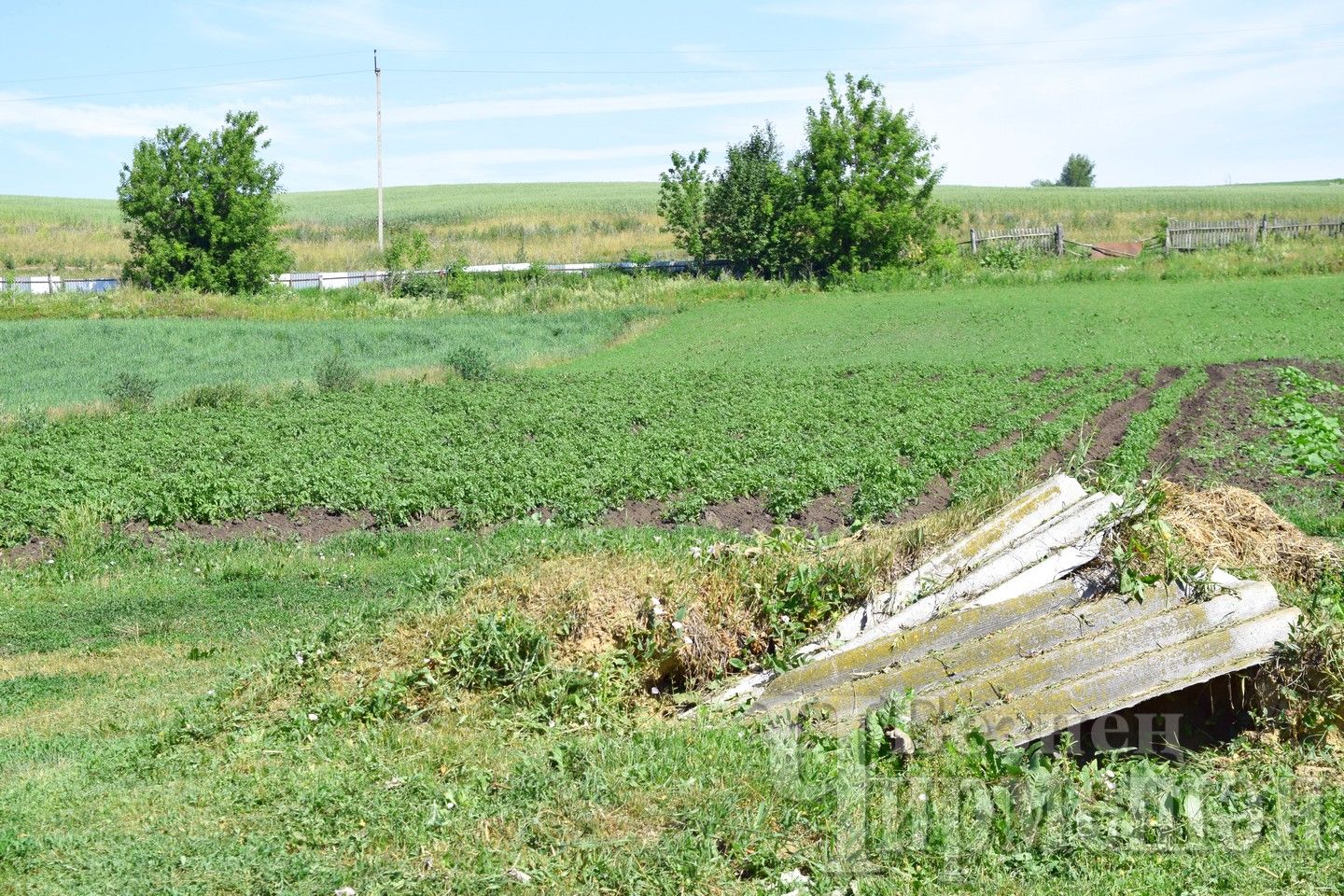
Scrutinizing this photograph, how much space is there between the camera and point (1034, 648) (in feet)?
19.2

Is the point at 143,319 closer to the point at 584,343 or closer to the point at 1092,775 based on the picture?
the point at 584,343

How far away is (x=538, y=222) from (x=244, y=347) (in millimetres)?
44369

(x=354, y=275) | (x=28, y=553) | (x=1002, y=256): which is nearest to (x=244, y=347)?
(x=28, y=553)

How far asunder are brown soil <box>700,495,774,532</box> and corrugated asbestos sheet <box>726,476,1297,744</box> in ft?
23.4

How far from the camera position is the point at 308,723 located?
6.41 m

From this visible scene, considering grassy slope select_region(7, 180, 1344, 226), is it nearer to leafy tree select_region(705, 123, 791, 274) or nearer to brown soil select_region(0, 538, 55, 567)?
leafy tree select_region(705, 123, 791, 274)

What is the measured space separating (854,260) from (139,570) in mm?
45012

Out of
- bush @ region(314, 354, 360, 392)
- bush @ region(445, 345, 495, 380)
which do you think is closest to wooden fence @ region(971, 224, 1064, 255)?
bush @ region(445, 345, 495, 380)

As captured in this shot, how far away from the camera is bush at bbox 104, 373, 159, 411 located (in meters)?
22.5

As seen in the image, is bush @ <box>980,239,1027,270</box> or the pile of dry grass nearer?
the pile of dry grass

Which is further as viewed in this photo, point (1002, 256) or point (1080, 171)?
point (1080, 171)

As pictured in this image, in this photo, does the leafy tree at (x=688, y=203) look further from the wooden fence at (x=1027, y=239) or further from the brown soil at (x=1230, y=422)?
the brown soil at (x=1230, y=422)

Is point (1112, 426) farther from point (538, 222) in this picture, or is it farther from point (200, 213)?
point (538, 222)

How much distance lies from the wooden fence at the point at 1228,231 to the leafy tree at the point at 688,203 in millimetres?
21309
